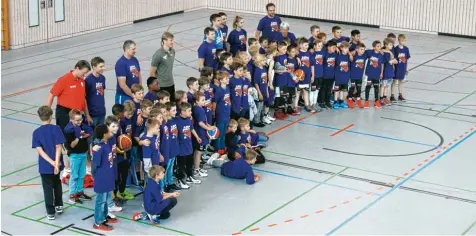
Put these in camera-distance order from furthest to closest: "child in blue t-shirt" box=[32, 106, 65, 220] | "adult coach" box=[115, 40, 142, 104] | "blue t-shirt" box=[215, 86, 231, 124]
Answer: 1. "blue t-shirt" box=[215, 86, 231, 124]
2. "adult coach" box=[115, 40, 142, 104]
3. "child in blue t-shirt" box=[32, 106, 65, 220]

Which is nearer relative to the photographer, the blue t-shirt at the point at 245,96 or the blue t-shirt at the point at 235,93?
the blue t-shirt at the point at 235,93

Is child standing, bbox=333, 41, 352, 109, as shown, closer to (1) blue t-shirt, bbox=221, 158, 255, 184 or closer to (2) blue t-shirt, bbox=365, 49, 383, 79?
(2) blue t-shirt, bbox=365, 49, 383, 79

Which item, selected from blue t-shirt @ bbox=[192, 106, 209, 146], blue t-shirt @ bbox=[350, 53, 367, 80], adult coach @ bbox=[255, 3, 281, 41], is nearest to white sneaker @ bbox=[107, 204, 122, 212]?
blue t-shirt @ bbox=[192, 106, 209, 146]

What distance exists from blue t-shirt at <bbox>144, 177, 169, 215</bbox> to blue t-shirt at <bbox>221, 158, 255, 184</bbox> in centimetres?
253

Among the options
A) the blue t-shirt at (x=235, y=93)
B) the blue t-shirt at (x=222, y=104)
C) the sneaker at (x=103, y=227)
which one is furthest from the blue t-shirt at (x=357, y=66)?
the sneaker at (x=103, y=227)

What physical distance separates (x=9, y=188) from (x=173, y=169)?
3060 millimetres

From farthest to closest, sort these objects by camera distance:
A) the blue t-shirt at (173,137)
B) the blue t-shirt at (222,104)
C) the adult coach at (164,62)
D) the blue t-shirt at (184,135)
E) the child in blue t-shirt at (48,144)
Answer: the adult coach at (164,62) → the blue t-shirt at (222,104) → the blue t-shirt at (184,135) → the blue t-shirt at (173,137) → the child in blue t-shirt at (48,144)

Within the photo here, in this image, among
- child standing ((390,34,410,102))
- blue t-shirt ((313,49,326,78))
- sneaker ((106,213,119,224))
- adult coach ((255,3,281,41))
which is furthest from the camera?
adult coach ((255,3,281,41))

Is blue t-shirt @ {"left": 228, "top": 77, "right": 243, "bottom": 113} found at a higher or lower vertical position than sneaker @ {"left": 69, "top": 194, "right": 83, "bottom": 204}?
higher

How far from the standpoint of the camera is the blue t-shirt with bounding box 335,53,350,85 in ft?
67.3

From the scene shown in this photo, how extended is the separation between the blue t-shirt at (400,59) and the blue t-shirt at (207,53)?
5.03 metres

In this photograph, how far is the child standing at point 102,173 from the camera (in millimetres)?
13031

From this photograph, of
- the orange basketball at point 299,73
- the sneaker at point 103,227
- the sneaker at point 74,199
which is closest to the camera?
the sneaker at point 103,227

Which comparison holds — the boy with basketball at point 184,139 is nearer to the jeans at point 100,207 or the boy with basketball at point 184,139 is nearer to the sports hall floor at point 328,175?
the sports hall floor at point 328,175
